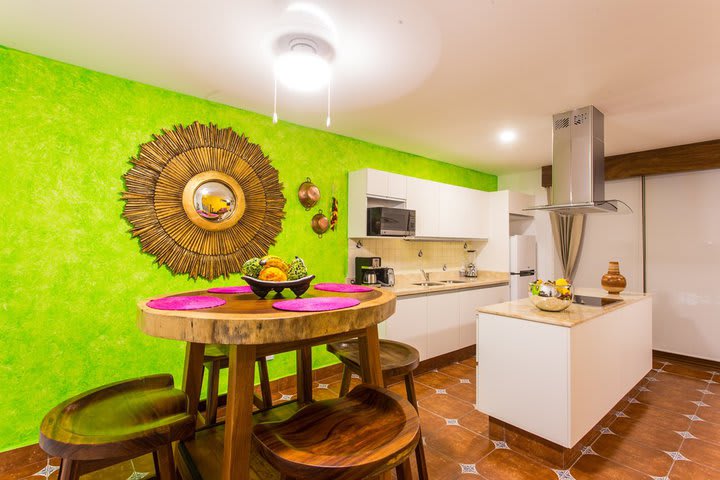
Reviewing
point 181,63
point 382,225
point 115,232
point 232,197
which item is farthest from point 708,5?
point 115,232

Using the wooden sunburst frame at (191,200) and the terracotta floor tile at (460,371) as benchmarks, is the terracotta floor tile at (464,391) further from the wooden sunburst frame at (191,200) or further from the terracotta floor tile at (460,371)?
the wooden sunburst frame at (191,200)

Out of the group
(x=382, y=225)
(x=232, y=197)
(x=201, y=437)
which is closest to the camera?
(x=201, y=437)

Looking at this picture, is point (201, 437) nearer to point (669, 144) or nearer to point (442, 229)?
point (442, 229)

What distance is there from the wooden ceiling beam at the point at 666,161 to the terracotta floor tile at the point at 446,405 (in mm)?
3456

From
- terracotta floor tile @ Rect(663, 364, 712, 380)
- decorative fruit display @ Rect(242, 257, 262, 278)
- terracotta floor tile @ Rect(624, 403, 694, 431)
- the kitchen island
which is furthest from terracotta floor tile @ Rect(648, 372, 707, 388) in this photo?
decorative fruit display @ Rect(242, 257, 262, 278)

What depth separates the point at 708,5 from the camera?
1682mm

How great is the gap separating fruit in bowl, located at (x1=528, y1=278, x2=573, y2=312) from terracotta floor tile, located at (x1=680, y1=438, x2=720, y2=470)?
3.85ft

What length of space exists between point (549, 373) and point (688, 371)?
295 centimetres

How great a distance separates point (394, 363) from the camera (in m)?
1.78

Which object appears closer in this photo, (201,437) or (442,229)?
(201,437)

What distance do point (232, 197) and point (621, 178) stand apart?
4.58 meters

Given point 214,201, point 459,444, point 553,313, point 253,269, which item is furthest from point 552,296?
point 214,201

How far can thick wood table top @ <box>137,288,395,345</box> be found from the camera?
1.03 m

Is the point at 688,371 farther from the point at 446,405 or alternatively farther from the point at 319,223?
the point at 319,223
